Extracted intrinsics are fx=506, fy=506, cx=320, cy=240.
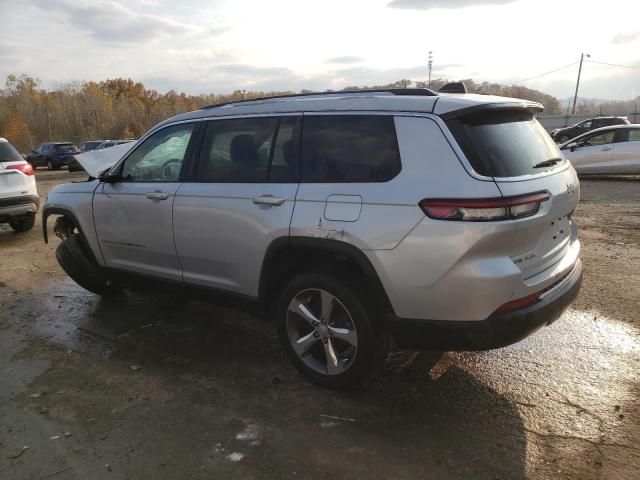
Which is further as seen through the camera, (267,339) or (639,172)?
(639,172)

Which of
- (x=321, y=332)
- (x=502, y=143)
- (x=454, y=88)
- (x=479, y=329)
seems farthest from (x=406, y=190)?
(x=454, y=88)

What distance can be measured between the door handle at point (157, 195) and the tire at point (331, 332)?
1.32 meters

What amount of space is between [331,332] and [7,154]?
757cm

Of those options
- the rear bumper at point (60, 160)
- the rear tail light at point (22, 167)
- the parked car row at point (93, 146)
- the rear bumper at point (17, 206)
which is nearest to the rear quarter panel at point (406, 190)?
the rear bumper at point (17, 206)

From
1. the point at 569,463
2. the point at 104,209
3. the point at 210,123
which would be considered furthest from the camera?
the point at 104,209

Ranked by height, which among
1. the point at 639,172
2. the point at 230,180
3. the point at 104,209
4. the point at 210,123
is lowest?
the point at 639,172

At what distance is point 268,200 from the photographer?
3367mm

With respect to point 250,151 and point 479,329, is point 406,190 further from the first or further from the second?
point 250,151

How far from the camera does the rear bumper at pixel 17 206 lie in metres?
8.10

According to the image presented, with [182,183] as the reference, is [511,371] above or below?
below

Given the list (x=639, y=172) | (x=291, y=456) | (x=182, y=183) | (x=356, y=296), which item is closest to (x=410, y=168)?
(x=356, y=296)

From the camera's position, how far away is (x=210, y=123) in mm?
3945

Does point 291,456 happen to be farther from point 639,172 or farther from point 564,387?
point 639,172

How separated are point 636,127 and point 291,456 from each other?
14.2m
